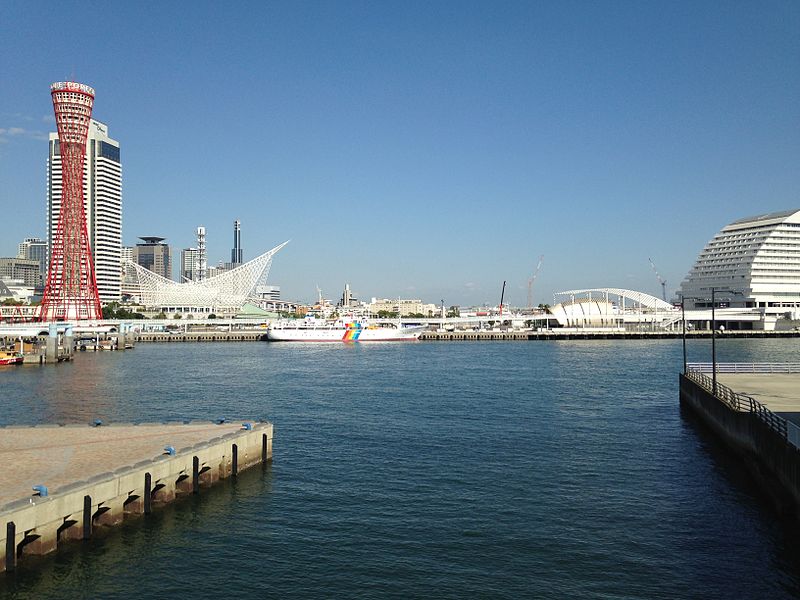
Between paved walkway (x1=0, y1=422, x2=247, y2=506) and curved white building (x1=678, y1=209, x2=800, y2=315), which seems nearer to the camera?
paved walkway (x1=0, y1=422, x2=247, y2=506)

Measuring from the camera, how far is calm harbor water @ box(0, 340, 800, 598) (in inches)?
416

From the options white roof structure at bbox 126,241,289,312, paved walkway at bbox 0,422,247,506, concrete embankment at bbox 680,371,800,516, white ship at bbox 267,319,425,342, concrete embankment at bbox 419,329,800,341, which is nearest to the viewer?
paved walkway at bbox 0,422,247,506

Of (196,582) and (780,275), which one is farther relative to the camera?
(780,275)

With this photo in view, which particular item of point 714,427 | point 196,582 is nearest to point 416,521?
point 196,582

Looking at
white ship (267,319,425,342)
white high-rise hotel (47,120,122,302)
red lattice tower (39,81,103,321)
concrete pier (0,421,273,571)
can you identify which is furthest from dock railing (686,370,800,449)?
white high-rise hotel (47,120,122,302)

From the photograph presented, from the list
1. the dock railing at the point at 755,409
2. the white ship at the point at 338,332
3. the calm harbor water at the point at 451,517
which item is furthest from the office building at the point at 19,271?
the dock railing at the point at 755,409

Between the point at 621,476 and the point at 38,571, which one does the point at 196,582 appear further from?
the point at 621,476

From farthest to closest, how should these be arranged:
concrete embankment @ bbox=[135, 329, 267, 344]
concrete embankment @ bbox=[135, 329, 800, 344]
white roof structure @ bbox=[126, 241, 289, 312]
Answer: white roof structure @ bbox=[126, 241, 289, 312] < concrete embankment @ bbox=[135, 329, 267, 344] < concrete embankment @ bbox=[135, 329, 800, 344]

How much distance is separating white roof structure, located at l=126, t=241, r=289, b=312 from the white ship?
32.9 metres

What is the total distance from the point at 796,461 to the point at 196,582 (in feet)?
35.3

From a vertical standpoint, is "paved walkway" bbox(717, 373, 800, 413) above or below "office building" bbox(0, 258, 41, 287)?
below

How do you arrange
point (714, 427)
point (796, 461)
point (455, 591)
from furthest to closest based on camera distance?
point (714, 427) < point (796, 461) < point (455, 591)

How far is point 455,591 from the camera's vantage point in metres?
10.2

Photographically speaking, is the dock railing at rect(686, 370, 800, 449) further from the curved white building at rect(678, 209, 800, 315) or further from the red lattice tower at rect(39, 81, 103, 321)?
the curved white building at rect(678, 209, 800, 315)
